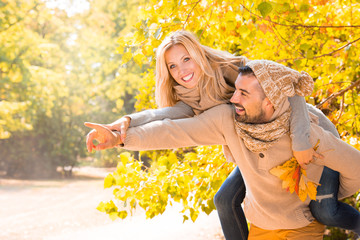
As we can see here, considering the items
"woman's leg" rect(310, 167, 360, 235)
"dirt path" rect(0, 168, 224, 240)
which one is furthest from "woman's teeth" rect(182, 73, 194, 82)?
"dirt path" rect(0, 168, 224, 240)

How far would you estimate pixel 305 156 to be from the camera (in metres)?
1.60

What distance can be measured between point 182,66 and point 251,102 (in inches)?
16.6

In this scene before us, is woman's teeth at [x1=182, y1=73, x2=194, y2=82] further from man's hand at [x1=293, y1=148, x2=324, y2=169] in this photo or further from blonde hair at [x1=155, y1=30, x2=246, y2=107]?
man's hand at [x1=293, y1=148, x2=324, y2=169]

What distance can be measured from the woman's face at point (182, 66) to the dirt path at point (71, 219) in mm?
4870

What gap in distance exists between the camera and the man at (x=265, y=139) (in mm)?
1646

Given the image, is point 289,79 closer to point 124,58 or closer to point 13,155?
point 124,58

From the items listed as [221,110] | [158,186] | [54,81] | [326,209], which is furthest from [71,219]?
[326,209]

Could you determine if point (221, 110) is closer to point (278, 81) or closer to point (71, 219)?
point (278, 81)

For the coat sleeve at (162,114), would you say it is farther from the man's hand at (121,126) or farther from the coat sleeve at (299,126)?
the coat sleeve at (299,126)

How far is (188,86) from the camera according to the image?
1905mm

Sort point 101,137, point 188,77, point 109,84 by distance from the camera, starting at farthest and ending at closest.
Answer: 1. point 109,84
2. point 188,77
3. point 101,137

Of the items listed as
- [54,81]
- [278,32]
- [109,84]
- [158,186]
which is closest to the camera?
[158,186]

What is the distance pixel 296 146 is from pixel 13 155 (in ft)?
43.3

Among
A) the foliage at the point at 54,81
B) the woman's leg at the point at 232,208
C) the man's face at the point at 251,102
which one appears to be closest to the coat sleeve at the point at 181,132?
the man's face at the point at 251,102
